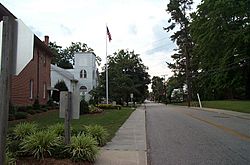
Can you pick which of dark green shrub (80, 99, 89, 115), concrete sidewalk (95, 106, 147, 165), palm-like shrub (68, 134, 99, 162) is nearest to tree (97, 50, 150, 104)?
dark green shrub (80, 99, 89, 115)

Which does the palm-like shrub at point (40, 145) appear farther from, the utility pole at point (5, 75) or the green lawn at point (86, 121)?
the green lawn at point (86, 121)

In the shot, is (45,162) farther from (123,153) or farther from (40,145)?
(123,153)

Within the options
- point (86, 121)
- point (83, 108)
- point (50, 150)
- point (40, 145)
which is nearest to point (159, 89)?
point (83, 108)

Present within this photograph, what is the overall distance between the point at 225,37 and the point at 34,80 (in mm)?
18576

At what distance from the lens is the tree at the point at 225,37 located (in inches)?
1204

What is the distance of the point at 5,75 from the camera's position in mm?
4070

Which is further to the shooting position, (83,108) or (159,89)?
(159,89)

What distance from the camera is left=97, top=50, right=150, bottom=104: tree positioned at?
188ft

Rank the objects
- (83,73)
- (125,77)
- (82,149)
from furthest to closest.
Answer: (83,73) < (125,77) < (82,149)

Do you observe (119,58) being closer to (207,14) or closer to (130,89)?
(130,89)

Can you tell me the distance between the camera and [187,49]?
6781cm

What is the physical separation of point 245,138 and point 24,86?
1989cm

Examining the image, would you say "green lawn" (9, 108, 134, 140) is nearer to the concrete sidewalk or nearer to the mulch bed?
the concrete sidewalk

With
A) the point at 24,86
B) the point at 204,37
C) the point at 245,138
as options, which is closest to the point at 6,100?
the point at 245,138
